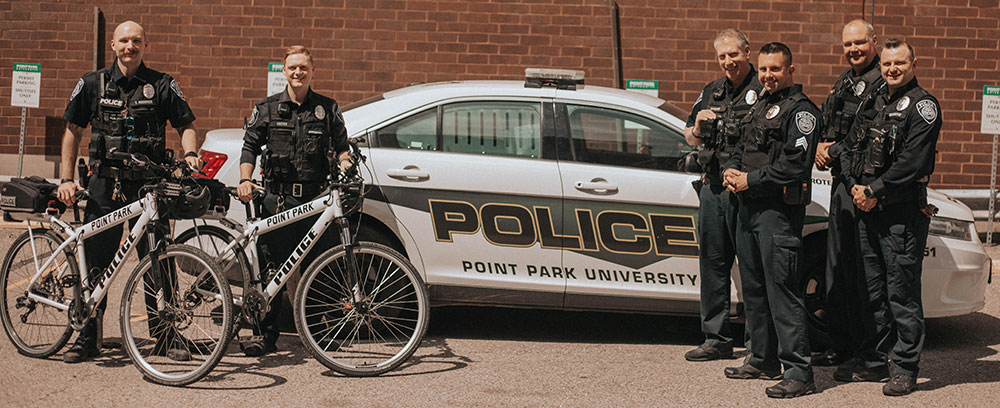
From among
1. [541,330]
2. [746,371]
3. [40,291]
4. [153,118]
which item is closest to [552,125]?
[541,330]

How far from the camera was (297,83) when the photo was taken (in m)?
6.11

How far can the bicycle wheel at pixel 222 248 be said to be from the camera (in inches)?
235

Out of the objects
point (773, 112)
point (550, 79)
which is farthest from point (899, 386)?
point (550, 79)

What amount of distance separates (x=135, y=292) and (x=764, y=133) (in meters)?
3.33

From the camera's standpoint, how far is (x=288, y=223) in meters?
6.01

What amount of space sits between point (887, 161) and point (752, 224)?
740 millimetres

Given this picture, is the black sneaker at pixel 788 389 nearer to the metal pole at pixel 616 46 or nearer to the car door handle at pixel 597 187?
the car door handle at pixel 597 187

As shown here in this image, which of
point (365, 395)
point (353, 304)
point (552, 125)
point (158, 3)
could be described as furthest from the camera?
point (158, 3)

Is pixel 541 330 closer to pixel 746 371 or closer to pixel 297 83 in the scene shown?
pixel 746 371

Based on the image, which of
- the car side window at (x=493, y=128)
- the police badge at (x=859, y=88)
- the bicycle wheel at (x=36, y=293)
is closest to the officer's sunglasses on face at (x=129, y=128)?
the bicycle wheel at (x=36, y=293)

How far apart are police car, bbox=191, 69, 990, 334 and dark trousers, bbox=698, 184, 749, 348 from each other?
0.16m

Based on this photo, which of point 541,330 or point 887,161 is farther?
point 541,330

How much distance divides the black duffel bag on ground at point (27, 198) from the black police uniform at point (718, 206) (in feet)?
11.4

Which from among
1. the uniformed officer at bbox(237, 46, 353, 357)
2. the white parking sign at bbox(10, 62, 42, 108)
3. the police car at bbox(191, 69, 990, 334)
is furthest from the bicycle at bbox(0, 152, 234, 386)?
the white parking sign at bbox(10, 62, 42, 108)
